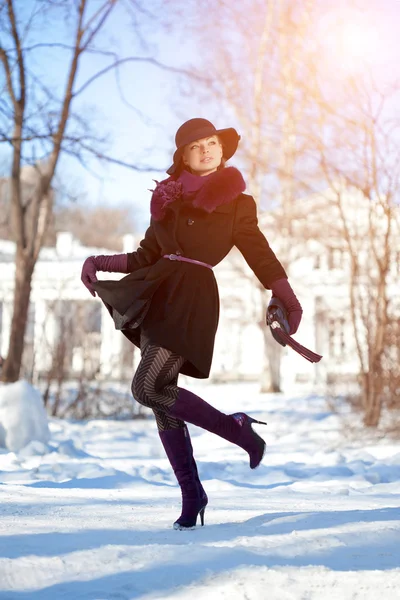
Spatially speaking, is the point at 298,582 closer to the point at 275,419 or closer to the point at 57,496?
the point at 57,496

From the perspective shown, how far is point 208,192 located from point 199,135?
0.26 metres

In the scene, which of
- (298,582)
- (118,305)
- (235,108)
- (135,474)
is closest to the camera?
(298,582)

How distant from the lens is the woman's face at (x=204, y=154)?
3625mm

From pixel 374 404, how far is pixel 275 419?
3.09 metres

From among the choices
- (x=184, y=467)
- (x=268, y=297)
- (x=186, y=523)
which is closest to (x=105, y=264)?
(x=184, y=467)

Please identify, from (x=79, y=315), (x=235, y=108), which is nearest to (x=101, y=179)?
(x=79, y=315)

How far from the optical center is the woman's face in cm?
362

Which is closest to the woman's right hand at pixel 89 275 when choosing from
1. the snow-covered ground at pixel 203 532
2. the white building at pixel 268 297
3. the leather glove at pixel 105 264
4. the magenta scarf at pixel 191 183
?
the leather glove at pixel 105 264

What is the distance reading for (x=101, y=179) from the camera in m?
10.3

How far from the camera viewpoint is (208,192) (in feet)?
11.4

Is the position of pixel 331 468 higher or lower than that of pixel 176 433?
lower

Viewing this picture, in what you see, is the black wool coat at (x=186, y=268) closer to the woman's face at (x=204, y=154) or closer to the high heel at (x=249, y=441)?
the woman's face at (x=204, y=154)

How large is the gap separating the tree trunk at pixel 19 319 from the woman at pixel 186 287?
7.27 m

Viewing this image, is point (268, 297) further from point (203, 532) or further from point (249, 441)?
point (203, 532)
